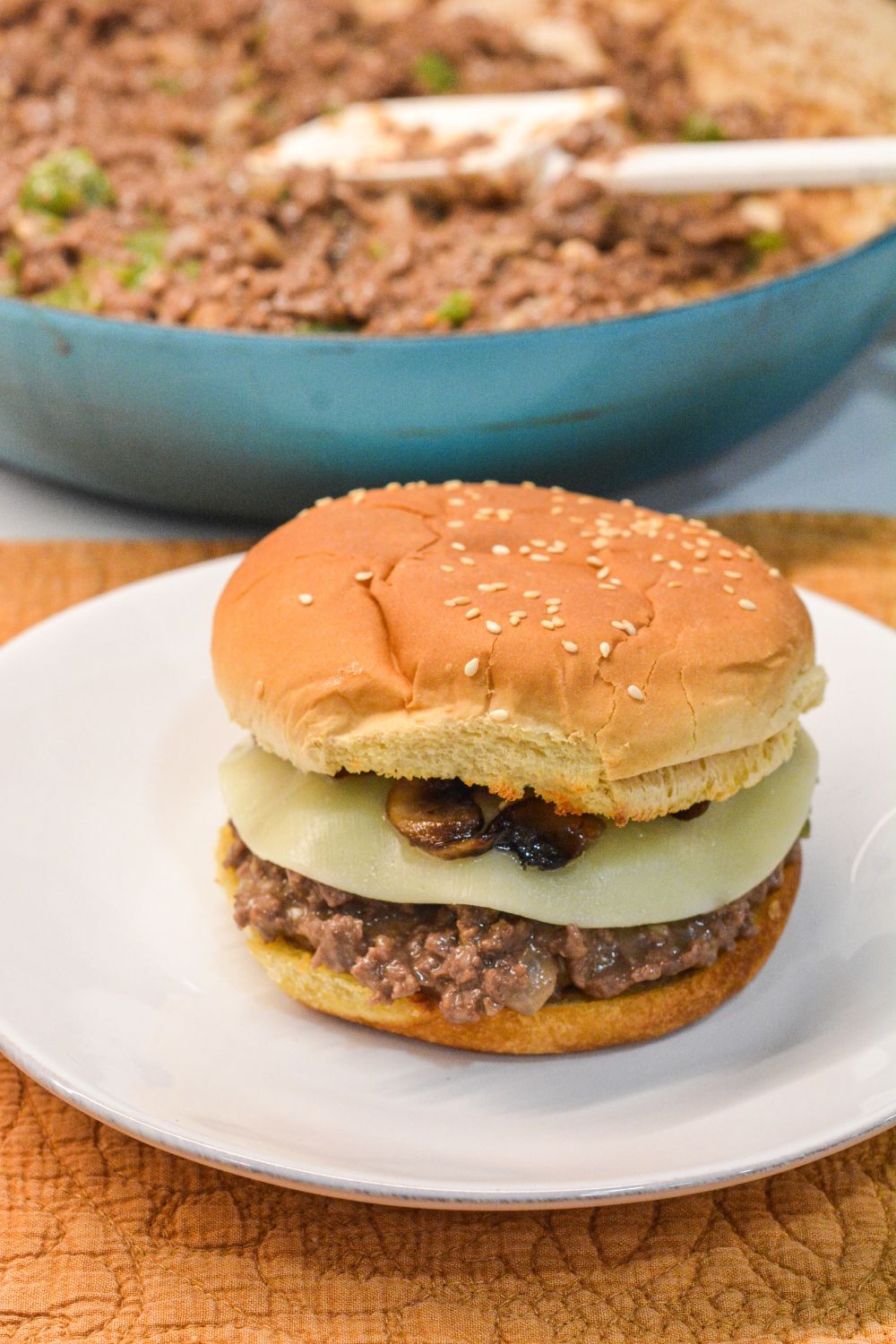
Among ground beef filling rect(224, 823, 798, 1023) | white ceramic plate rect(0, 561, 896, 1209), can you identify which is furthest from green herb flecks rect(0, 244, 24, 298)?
ground beef filling rect(224, 823, 798, 1023)

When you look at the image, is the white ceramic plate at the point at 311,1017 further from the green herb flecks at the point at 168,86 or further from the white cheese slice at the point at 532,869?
the green herb flecks at the point at 168,86

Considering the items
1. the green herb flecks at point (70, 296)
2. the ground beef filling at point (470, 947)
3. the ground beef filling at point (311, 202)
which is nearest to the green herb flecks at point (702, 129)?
the ground beef filling at point (311, 202)

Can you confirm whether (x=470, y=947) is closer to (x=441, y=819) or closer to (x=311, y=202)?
(x=441, y=819)

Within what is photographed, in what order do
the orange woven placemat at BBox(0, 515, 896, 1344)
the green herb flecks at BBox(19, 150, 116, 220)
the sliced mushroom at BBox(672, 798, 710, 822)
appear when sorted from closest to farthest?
1. the orange woven placemat at BBox(0, 515, 896, 1344)
2. the sliced mushroom at BBox(672, 798, 710, 822)
3. the green herb flecks at BBox(19, 150, 116, 220)

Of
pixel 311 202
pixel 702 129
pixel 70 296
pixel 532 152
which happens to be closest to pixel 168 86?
pixel 311 202

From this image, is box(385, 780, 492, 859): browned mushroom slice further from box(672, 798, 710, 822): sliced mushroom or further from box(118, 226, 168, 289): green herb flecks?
box(118, 226, 168, 289): green herb flecks

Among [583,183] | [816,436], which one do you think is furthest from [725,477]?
[583,183]

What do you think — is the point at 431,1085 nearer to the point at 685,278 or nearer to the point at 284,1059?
the point at 284,1059
